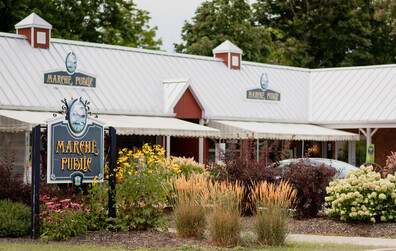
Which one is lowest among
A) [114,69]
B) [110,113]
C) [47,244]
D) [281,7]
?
[47,244]

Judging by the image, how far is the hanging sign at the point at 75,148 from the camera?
1277 centimetres

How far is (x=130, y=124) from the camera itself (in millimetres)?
22625

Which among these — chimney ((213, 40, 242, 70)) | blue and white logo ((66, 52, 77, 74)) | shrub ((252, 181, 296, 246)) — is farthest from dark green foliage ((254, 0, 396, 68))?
shrub ((252, 181, 296, 246))

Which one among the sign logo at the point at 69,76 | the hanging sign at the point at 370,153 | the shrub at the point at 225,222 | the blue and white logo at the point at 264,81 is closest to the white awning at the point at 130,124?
the sign logo at the point at 69,76

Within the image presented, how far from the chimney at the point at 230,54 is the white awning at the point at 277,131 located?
2.94 m

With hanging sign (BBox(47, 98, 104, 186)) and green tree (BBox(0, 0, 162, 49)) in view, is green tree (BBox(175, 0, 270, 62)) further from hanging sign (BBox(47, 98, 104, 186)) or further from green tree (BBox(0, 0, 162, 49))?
hanging sign (BBox(47, 98, 104, 186))

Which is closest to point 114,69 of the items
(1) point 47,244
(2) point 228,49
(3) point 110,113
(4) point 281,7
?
(3) point 110,113

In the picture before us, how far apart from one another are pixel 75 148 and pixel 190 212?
101 inches

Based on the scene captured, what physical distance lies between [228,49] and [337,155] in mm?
7326

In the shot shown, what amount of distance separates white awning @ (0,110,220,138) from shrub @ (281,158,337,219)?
274 inches

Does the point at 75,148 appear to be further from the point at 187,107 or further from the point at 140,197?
the point at 187,107

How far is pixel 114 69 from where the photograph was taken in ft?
84.3

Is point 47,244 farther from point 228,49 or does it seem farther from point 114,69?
point 228,49

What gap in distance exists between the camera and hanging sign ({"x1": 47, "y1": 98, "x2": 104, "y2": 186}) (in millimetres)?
12766
